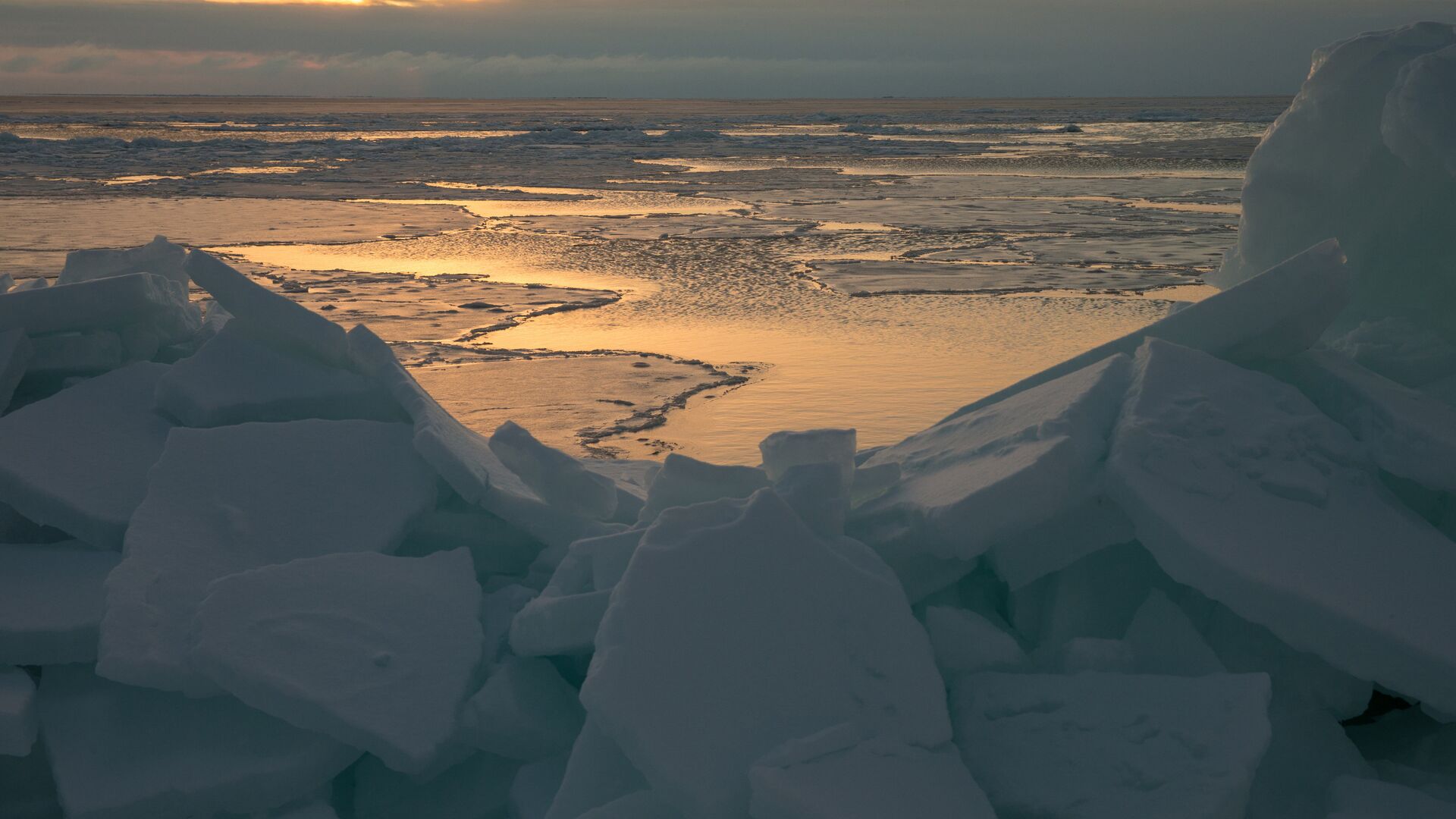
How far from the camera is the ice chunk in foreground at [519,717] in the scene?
2162 mm

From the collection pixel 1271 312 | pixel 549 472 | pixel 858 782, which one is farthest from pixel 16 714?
pixel 1271 312

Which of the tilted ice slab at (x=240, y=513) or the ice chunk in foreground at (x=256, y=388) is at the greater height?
the ice chunk in foreground at (x=256, y=388)

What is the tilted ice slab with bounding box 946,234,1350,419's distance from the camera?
8.73 feet

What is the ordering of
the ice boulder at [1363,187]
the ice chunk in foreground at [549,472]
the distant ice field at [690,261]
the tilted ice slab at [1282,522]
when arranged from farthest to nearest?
the distant ice field at [690,261]
the ice boulder at [1363,187]
the ice chunk in foreground at [549,472]
the tilted ice slab at [1282,522]

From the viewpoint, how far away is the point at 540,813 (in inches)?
81.4

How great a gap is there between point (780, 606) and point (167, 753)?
3.99 ft

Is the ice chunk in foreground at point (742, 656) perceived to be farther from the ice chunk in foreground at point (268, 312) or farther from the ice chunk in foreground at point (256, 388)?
the ice chunk in foreground at point (268, 312)

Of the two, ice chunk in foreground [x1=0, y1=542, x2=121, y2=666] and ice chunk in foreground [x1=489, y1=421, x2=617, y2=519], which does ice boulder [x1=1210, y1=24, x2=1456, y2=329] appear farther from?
ice chunk in foreground [x1=0, y1=542, x2=121, y2=666]

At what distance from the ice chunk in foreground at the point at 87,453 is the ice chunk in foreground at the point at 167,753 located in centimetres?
44

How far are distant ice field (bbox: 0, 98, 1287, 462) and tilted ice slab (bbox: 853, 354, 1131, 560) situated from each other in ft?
4.99

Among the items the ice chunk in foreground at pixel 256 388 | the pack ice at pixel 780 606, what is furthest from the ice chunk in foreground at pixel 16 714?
the ice chunk in foreground at pixel 256 388

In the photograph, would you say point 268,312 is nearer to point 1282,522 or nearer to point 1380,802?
point 1282,522

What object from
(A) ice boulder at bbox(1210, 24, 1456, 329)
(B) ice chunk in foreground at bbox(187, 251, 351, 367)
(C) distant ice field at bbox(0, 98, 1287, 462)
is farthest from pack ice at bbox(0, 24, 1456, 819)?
(C) distant ice field at bbox(0, 98, 1287, 462)

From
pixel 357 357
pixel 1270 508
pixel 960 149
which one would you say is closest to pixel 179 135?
pixel 960 149
